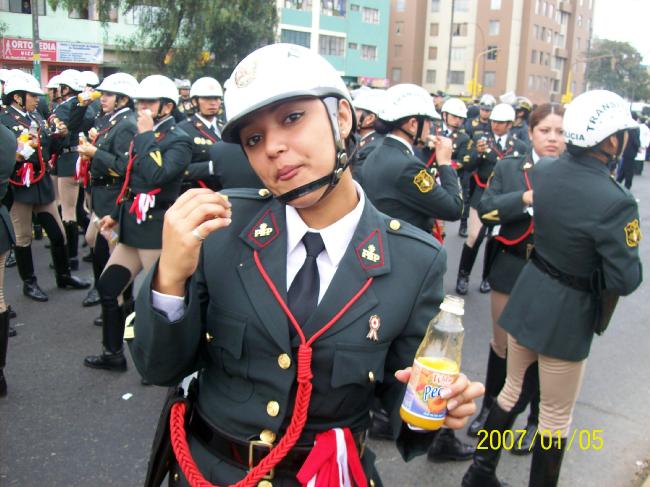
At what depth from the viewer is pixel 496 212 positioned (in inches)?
165

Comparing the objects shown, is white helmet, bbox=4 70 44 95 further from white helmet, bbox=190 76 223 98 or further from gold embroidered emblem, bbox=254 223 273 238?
gold embroidered emblem, bbox=254 223 273 238

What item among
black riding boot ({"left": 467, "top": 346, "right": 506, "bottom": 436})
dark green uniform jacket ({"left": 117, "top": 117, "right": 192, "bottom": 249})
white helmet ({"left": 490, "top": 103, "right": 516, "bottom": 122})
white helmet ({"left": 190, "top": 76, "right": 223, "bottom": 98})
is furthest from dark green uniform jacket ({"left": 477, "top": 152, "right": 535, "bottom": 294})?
white helmet ({"left": 490, "top": 103, "right": 516, "bottom": 122})

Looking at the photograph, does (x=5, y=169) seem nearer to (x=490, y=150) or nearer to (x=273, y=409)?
(x=273, y=409)

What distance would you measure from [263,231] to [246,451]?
25.3 inches

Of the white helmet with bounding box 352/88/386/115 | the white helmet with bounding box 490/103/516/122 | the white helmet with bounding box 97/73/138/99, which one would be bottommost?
the white helmet with bounding box 490/103/516/122

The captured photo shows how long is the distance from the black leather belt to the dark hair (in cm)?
328

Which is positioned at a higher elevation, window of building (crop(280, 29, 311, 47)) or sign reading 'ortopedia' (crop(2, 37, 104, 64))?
window of building (crop(280, 29, 311, 47))

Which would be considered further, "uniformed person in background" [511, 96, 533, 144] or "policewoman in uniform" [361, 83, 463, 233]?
Answer: "uniformed person in background" [511, 96, 533, 144]

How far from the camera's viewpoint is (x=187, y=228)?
59.6 inches

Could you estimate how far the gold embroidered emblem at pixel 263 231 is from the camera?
1.80 metres

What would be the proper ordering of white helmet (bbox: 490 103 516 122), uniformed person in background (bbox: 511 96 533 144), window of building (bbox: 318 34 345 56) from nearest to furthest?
white helmet (bbox: 490 103 516 122) → uniformed person in background (bbox: 511 96 533 144) → window of building (bbox: 318 34 345 56)

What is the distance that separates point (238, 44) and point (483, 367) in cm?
2435

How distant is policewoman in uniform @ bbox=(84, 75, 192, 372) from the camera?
4.68 metres

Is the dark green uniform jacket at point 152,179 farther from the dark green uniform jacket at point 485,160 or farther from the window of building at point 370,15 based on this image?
the window of building at point 370,15
